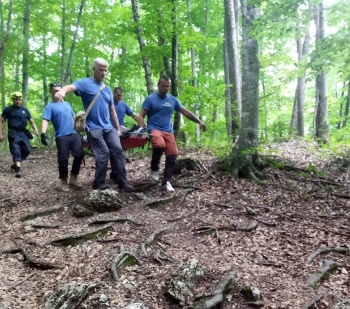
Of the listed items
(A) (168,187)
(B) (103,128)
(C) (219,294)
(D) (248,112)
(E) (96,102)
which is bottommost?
(C) (219,294)

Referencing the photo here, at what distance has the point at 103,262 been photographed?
4.05 meters

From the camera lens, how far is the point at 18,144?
937cm

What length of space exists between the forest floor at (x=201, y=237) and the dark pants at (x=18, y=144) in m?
0.84

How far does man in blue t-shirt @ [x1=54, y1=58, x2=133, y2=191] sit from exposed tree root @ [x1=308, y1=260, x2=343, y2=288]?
12.2ft

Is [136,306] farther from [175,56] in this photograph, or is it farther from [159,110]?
[175,56]

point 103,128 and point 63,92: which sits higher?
point 63,92

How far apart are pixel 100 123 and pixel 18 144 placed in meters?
4.09

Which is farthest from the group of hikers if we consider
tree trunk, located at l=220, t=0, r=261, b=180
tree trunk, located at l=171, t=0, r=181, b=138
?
tree trunk, located at l=171, t=0, r=181, b=138

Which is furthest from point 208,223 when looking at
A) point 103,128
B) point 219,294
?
point 103,128

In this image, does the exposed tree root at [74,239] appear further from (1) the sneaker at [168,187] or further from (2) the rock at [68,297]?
(1) the sneaker at [168,187]

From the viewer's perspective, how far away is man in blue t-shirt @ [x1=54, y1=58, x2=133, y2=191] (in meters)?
6.23

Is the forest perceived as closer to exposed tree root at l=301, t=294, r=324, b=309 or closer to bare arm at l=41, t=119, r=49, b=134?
exposed tree root at l=301, t=294, r=324, b=309

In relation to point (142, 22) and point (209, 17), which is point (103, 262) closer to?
point (142, 22)

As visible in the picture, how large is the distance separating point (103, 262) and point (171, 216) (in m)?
1.89
